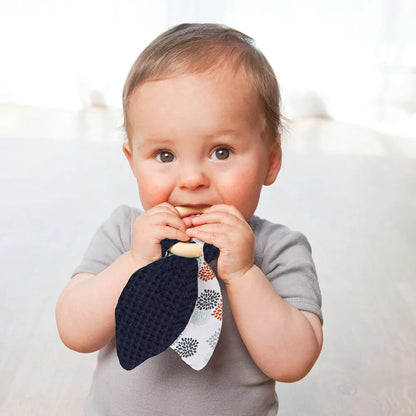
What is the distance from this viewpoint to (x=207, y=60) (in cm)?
71

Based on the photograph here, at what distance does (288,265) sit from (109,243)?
241 millimetres

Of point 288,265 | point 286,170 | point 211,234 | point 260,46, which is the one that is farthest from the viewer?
point 260,46

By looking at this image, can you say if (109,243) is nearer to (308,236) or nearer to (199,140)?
(199,140)

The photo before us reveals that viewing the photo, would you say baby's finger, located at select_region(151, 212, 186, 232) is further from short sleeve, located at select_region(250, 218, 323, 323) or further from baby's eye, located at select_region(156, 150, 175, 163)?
short sleeve, located at select_region(250, 218, 323, 323)

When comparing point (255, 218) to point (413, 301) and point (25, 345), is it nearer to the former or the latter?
point (25, 345)

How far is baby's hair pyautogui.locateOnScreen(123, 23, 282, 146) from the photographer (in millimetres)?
709

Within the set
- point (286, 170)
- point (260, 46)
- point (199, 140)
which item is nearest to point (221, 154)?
point (199, 140)

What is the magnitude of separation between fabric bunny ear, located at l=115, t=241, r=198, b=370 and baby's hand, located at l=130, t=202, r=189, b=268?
18mm

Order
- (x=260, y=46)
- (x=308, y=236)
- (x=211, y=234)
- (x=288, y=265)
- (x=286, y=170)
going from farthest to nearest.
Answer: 1. (x=260, y=46)
2. (x=286, y=170)
3. (x=308, y=236)
4. (x=288, y=265)
5. (x=211, y=234)

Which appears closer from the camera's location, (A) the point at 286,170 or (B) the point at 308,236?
(B) the point at 308,236

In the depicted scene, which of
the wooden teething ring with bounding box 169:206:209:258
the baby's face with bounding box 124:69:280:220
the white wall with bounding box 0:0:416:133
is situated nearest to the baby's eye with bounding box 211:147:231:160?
the baby's face with bounding box 124:69:280:220

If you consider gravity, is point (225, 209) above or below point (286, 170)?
above

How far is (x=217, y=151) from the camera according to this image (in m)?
0.71

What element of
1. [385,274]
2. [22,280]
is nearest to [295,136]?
[385,274]
